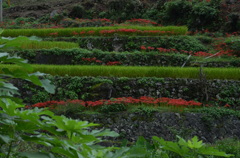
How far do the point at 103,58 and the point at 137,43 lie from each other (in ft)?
8.55

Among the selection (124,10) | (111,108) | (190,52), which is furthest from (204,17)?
(111,108)

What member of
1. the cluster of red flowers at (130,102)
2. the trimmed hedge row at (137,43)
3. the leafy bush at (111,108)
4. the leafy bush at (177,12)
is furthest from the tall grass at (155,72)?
the leafy bush at (177,12)

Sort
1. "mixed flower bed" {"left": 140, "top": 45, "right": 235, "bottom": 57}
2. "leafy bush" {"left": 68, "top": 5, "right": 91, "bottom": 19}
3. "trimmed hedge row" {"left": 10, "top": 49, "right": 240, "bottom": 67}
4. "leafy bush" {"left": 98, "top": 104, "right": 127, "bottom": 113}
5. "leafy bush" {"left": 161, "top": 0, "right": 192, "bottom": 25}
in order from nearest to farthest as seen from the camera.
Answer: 1. "leafy bush" {"left": 98, "top": 104, "right": 127, "bottom": 113}
2. "trimmed hedge row" {"left": 10, "top": 49, "right": 240, "bottom": 67}
3. "mixed flower bed" {"left": 140, "top": 45, "right": 235, "bottom": 57}
4. "leafy bush" {"left": 161, "top": 0, "right": 192, "bottom": 25}
5. "leafy bush" {"left": 68, "top": 5, "right": 91, "bottom": 19}

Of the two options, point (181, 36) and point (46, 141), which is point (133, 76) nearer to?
point (181, 36)

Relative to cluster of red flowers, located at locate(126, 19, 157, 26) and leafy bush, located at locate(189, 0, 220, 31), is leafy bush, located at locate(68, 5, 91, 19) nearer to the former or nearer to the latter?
cluster of red flowers, located at locate(126, 19, 157, 26)

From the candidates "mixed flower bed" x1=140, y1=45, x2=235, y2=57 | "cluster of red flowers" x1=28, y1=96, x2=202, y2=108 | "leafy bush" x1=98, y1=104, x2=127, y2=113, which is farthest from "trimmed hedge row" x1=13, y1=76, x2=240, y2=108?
"mixed flower bed" x1=140, y1=45, x2=235, y2=57

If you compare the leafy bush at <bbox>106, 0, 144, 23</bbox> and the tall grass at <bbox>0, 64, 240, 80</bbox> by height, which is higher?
the leafy bush at <bbox>106, 0, 144, 23</bbox>

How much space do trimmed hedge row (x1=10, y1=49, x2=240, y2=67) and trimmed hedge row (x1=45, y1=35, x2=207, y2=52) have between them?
1.75m

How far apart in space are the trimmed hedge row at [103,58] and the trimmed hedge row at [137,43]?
1.75 metres

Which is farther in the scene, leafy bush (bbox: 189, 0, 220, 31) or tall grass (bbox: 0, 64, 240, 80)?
leafy bush (bbox: 189, 0, 220, 31)

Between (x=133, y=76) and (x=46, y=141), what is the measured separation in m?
9.33

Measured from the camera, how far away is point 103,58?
500 inches

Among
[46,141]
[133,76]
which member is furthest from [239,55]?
[46,141]

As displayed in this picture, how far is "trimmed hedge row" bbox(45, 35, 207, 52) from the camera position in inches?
574
